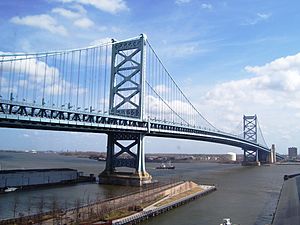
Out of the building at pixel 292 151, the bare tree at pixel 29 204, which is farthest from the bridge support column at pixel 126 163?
the building at pixel 292 151

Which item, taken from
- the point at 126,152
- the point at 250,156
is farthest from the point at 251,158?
the point at 126,152

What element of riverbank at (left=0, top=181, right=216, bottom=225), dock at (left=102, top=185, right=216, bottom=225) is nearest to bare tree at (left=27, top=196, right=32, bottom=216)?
riverbank at (left=0, top=181, right=216, bottom=225)

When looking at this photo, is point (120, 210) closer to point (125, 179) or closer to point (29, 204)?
point (29, 204)

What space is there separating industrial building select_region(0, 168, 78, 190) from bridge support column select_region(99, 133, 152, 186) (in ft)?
13.0

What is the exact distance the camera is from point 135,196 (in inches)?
1054

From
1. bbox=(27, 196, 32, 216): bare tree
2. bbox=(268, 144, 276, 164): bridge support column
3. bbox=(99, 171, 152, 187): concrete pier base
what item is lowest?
bbox=(27, 196, 32, 216): bare tree

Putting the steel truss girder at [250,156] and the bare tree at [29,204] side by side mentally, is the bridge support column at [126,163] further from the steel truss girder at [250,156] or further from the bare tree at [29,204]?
the steel truss girder at [250,156]

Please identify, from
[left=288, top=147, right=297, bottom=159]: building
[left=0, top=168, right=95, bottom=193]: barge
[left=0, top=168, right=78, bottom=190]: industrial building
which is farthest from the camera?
[left=288, top=147, right=297, bottom=159]: building

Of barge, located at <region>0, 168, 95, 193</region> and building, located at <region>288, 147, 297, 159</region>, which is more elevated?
building, located at <region>288, 147, 297, 159</region>

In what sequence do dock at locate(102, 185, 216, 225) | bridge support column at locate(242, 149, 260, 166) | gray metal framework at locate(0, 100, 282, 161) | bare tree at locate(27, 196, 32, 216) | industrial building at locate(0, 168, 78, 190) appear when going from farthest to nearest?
bridge support column at locate(242, 149, 260, 166), industrial building at locate(0, 168, 78, 190), gray metal framework at locate(0, 100, 282, 161), bare tree at locate(27, 196, 32, 216), dock at locate(102, 185, 216, 225)

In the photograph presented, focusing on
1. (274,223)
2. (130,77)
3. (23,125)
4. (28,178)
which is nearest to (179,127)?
(130,77)

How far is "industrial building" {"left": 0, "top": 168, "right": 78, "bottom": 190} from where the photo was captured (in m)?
34.8

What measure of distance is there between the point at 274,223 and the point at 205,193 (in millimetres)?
13173

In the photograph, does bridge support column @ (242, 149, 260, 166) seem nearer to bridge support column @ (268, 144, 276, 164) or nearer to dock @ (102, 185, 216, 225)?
bridge support column @ (268, 144, 276, 164)
